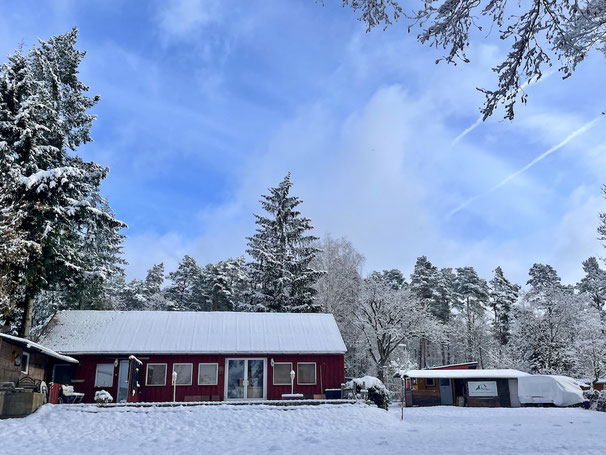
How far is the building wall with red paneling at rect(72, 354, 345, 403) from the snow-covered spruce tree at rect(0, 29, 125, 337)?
361cm

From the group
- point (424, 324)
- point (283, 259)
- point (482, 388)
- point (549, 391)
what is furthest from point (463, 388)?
point (283, 259)

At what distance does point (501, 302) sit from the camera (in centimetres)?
5441

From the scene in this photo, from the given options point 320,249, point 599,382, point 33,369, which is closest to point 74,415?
point 33,369

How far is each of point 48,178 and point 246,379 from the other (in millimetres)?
13277

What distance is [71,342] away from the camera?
22.3 metres

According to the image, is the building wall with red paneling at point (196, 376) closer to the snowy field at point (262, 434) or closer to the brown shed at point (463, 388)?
the snowy field at point (262, 434)

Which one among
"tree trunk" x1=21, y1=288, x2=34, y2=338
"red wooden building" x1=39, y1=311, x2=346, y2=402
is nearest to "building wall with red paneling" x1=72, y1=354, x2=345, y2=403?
"red wooden building" x1=39, y1=311, x2=346, y2=402

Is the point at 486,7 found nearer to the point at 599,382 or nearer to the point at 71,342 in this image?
the point at 71,342

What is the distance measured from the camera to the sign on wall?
31406mm

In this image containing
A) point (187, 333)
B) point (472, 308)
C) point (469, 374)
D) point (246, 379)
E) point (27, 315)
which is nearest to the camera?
point (27, 315)

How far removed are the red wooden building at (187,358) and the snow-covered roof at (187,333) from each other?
0.05 metres

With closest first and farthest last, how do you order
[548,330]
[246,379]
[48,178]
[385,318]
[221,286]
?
[48,178] → [246,379] → [548,330] → [385,318] → [221,286]

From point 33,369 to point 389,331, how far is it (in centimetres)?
2716

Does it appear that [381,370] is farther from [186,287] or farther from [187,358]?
[186,287]
